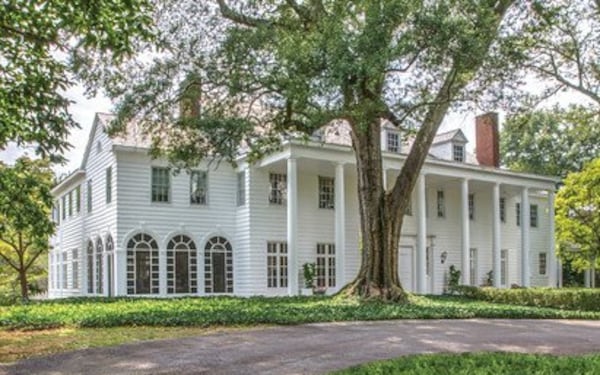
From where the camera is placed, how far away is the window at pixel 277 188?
77.8ft

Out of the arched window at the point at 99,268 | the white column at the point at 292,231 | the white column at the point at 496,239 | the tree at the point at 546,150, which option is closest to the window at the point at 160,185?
the arched window at the point at 99,268

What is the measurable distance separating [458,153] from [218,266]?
12702 mm

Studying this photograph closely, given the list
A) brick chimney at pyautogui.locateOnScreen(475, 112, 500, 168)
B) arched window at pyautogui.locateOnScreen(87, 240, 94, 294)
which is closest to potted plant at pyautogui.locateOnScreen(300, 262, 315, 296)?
arched window at pyautogui.locateOnScreen(87, 240, 94, 294)

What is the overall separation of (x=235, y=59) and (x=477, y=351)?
8293mm

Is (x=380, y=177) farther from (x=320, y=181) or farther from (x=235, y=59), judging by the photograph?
(x=320, y=181)

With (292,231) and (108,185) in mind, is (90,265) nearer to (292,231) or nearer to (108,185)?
(108,185)

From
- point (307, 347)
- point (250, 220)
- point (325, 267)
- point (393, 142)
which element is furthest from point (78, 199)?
point (307, 347)

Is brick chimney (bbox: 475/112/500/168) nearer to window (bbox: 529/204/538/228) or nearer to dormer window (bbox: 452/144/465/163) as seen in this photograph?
dormer window (bbox: 452/144/465/163)

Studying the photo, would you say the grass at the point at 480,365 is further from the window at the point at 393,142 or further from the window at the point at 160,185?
the window at the point at 393,142

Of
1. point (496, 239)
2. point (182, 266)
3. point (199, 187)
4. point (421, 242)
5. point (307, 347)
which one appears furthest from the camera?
point (496, 239)

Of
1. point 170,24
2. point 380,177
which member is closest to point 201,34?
point 170,24

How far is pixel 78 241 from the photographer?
85.7 feet

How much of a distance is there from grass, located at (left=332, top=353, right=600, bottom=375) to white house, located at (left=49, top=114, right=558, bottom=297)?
1262cm

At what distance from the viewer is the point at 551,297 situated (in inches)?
787
